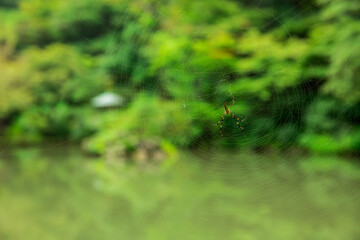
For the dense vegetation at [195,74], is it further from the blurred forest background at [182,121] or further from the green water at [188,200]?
the green water at [188,200]

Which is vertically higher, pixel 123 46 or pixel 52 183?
pixel 123 46

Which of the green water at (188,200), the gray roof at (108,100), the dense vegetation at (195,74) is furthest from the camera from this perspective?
the gray roof at (108,100)

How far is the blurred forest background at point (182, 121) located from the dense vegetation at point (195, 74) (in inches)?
0.9

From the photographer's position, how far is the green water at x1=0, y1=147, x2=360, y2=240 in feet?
7.90

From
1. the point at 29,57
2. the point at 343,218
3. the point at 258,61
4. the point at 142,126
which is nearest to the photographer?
the point at 343,218

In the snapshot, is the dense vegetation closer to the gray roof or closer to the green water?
the gray roof

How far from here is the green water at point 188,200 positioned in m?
2.41

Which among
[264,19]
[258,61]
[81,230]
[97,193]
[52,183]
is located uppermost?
[264,19]

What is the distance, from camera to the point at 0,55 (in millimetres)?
7113

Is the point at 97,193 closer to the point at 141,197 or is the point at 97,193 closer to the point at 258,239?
the point at 141,197

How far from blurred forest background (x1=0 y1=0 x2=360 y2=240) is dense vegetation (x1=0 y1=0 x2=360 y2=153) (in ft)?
0.07

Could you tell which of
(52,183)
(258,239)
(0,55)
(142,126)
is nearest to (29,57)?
(0,55)

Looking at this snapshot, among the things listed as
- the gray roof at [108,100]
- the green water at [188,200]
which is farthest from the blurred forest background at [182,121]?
the gray roof at [108,100]

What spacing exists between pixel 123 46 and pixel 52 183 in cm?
279
